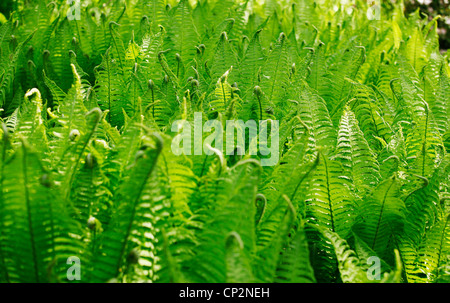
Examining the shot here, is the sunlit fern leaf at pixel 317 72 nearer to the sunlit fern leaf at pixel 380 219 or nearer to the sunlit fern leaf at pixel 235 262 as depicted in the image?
the sunlit fern leaf at pixel 380 219

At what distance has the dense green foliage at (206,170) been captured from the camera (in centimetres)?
118

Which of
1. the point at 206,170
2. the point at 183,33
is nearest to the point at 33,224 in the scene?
the point at 206,170

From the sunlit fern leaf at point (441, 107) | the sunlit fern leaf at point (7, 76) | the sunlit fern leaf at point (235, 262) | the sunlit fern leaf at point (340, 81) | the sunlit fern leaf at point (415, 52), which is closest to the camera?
the sunlit fern leaf at point (235, 262)

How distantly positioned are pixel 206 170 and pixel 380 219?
65cm

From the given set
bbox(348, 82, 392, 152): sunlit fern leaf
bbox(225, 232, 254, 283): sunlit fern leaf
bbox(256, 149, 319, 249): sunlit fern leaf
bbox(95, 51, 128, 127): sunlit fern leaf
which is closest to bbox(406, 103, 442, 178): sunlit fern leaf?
bbox(348, 82, 392, 152): sunlit fern leaf

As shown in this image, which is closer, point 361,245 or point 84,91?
point 361,245

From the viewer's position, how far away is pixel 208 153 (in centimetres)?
151

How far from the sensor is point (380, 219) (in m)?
1.57

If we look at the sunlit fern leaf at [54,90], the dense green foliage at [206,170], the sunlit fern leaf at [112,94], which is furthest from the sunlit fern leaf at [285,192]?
the sunlit fern leaf at [54,90]
